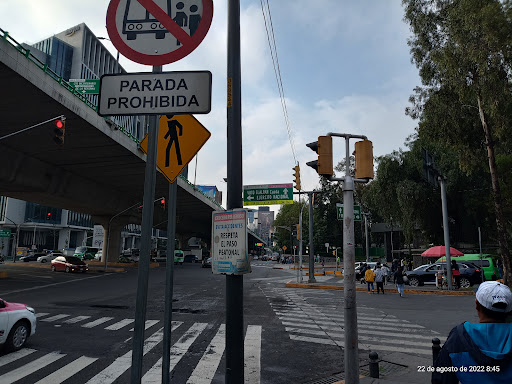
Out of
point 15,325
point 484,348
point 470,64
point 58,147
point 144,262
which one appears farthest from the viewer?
point 58,147

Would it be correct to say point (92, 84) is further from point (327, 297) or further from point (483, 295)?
point (483, 295)

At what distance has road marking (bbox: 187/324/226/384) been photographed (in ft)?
20.4

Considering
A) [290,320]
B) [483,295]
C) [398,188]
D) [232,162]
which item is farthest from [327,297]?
[398,188]

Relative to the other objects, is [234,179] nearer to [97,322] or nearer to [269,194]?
[97,322]

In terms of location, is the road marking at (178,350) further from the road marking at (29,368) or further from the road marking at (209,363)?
the road marking at (29,368)

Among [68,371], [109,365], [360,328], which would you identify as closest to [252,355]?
[109,365]

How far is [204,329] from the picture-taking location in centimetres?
1012

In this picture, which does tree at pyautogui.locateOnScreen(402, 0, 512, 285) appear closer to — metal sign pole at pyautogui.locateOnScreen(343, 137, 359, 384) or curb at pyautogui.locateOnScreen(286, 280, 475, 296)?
curb at pyautogui.locateOnScreen(286, 280, 475, 296)

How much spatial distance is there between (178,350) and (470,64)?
20.2m

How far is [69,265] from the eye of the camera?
32406 millimetres

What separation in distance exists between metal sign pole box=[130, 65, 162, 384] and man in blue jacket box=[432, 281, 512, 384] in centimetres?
218

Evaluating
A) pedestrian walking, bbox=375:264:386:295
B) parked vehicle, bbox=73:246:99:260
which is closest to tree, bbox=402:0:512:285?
pedestrian walking, bbox=375:264:386:295

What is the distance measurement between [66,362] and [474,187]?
39.3m

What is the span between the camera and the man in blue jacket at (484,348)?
2.06m
